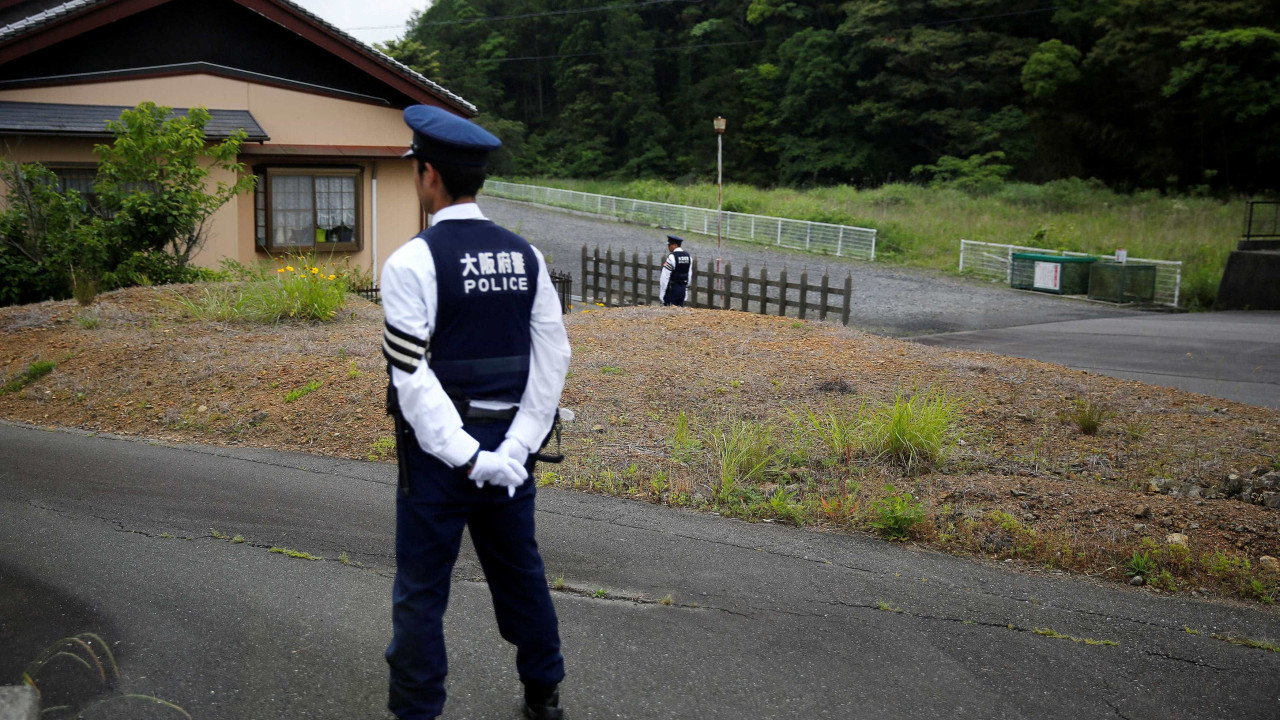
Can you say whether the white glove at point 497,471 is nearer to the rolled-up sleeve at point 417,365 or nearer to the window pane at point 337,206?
the rolled-up sleeve at point 417,365

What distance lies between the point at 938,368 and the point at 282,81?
1207 centimetres

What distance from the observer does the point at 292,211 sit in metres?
16.6

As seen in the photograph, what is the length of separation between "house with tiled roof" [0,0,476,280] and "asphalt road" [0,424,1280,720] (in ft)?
35.6

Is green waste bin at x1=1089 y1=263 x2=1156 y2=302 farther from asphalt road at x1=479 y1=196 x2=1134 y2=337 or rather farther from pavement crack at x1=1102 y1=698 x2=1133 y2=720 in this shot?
pavement crack at x1=1102 y1=698 x2=1133 y2=720

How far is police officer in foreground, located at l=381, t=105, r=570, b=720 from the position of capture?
2979mm

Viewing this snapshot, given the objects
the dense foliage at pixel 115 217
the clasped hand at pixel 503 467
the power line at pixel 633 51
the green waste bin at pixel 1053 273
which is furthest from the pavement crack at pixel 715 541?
the power line at pixel 633 51

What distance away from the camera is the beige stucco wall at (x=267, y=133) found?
14625mm

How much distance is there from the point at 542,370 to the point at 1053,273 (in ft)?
78.7

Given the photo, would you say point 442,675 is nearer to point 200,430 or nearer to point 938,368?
point 200,430

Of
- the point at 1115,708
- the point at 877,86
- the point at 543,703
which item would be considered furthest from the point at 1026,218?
the point at 543,703

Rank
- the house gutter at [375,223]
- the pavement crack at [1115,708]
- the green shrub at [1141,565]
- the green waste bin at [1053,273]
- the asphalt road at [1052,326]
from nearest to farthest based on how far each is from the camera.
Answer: the pavement crack at [1115,708]
the green shrub at [1141,565]
the asphalt road at [1052,326]
the house gutter at [375,223]
the green waste bin at [1053,273]

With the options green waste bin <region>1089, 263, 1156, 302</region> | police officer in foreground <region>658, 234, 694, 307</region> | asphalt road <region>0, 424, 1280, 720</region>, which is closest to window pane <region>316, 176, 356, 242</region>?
police officer in foreground <region>658, 234, 694, 307</region>

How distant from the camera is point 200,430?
756cm

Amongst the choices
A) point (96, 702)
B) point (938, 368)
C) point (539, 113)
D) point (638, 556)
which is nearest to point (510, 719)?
point (96, 702)
